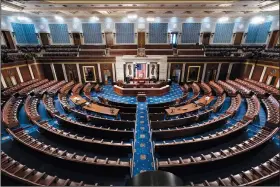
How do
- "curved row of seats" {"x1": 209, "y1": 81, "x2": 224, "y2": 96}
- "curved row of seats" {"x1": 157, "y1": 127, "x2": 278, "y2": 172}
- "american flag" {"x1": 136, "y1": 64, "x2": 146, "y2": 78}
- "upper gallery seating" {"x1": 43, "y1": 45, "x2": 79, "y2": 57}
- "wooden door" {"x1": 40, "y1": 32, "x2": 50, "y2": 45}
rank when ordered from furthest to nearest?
"wooden door" {"x1": 40, "y1": 32, "x2": 50, "y2": 45} → "american flag" {"x1": 136, "y1": 64, "x2": 146, "y2": 78} → "upper gallery seating" {"x1": 43, "y1": 45, "x2": 79, "y2": 57} → "curved row of seats" {"x1": 209, "y1": 81, "x2": 224, "y2": 96} → "curved row of seats" {"x1": 157, "y1": 127, "x2": 278, "y2": 172}

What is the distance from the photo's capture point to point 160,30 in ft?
56.5

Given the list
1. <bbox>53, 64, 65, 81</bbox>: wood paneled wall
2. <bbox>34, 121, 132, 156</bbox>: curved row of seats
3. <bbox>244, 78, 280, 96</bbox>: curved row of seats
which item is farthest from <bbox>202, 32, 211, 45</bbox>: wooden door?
<bbox>53, 64, 65, 81</bbox>: wood paneled wall

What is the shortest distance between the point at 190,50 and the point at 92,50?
1182 cm

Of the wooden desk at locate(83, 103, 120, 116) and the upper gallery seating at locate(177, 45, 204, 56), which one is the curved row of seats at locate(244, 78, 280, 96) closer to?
the upper gallery seating at locate(177, 45, 204, 56)

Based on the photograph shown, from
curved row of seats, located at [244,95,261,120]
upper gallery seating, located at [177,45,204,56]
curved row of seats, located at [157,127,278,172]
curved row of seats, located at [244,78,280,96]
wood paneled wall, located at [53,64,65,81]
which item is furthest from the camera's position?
upper gallery seating, located at [177,45,204,56]

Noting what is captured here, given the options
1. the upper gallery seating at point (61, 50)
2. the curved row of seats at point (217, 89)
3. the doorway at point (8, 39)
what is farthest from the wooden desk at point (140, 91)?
the doorway at point (8, 39)

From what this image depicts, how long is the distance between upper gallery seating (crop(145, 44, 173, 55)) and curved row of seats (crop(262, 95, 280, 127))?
1034cm

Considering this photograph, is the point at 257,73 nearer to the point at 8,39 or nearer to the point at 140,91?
the point at 140,91

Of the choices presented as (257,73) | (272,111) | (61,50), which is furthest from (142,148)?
(61,50)

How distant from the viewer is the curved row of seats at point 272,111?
22.9 ft

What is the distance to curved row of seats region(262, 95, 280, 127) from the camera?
6969mm

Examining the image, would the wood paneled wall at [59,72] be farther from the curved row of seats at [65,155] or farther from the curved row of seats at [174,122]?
the curved row of seats at [174,122]

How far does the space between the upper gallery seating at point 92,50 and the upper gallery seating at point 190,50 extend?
361 inches

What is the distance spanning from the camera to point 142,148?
6.42m
